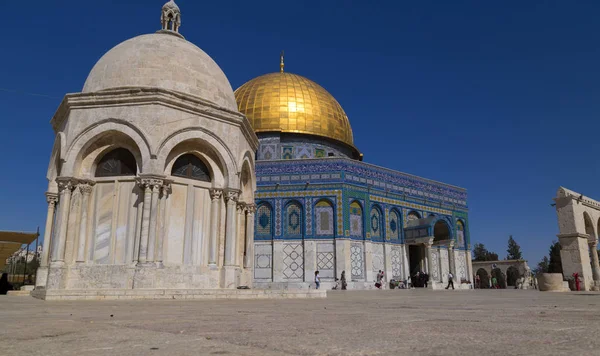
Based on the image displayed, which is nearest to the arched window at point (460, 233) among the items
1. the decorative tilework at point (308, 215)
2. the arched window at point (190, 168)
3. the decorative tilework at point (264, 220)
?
the decorative tilework at point (308, 215)

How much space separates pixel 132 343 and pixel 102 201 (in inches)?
376

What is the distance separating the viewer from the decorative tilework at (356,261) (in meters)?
23.4

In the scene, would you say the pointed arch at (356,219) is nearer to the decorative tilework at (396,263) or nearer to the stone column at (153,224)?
the decorative tilework at (396,263)

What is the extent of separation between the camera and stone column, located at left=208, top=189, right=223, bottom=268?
1142 centimetres

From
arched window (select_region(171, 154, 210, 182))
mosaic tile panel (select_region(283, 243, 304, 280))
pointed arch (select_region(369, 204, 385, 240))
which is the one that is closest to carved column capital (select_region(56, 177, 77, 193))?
arched window (select_region(171, 154, 210, 182))

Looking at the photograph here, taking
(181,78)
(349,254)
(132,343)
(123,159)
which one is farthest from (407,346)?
(349,254)

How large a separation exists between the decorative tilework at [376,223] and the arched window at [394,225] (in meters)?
0.86

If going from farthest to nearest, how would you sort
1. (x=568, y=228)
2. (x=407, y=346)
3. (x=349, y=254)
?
(x=349, y=254) → (x=568, y=228) → (x=407, y=346)

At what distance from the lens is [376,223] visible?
25219 mm

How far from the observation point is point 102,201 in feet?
35.7

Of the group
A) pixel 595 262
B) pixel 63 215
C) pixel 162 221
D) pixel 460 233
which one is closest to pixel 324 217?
pixel 460 233

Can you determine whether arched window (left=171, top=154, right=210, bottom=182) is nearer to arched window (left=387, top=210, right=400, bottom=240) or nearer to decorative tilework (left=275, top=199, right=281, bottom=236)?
decorative tilework (left=275, top=199, right=281, bottom=236)

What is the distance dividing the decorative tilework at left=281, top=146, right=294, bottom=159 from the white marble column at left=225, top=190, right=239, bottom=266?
1561 cm

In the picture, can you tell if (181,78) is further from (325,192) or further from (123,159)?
(325,192)
